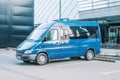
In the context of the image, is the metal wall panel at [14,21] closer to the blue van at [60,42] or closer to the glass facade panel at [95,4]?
the glass facade panel at [95,4]

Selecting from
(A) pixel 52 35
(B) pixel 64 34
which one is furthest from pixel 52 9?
(A) pixel 52 35

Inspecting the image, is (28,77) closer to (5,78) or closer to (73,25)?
(5,78)

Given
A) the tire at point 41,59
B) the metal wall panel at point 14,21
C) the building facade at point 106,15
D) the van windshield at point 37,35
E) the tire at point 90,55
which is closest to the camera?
the tire at point 41,59

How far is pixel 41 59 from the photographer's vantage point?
14727 millimetres

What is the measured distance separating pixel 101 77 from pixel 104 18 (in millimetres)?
23294

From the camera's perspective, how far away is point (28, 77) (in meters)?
10.9

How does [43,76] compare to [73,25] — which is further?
[73,25]

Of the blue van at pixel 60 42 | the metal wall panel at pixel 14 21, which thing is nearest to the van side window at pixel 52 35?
the blue van at pixel 60 42

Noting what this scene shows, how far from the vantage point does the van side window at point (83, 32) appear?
53.3ft

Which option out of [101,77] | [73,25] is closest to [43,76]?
[101,77]

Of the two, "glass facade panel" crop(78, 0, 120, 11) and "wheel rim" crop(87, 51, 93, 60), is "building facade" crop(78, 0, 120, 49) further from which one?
"wheel rim" crop(87, 51, 93, 60)

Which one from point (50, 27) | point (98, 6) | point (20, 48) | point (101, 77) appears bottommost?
point (101, 77)

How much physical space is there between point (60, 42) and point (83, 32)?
192cm

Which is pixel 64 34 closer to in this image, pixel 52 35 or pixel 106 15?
pixel 52 35
